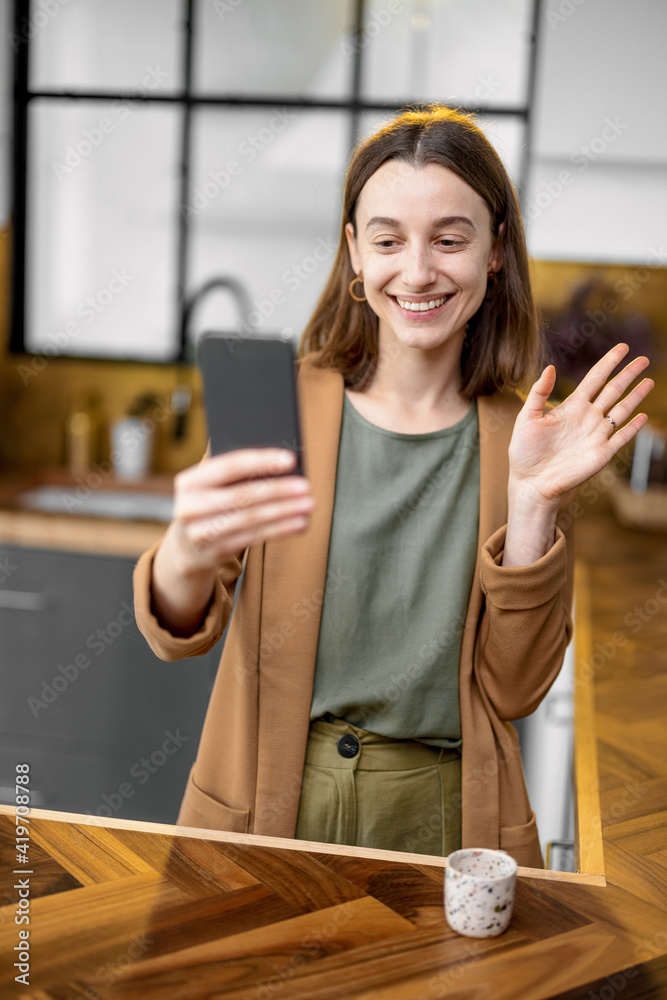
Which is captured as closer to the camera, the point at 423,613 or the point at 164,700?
the point at 423,613

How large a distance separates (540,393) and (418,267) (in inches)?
7.6

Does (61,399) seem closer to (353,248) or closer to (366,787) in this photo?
(353,248)

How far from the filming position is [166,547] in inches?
35.9

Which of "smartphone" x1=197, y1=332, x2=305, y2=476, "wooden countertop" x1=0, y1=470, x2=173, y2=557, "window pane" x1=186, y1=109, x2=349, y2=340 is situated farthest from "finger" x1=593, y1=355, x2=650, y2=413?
"window pane" x1=186, y1=109, x2=349, y2=340

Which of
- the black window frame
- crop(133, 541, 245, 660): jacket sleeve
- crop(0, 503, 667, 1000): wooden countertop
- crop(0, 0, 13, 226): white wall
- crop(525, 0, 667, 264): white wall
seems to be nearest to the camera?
crop(0, 503, 667, 1000): wooden countertop

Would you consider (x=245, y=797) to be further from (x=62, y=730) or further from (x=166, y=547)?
(x=62, y=730)

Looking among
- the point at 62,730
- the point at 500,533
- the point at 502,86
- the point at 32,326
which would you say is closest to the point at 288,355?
the point at 500,533

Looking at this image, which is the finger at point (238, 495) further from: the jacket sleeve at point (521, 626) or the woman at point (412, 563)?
the jacket sleeve at point (521, 626)

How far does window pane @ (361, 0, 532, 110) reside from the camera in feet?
9.05

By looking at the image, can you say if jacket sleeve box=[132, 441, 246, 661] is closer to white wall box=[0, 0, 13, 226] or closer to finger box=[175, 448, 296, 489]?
finger box=[175, 448, 296, 489]

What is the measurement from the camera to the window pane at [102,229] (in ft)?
9.91

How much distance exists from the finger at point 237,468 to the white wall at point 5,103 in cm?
259

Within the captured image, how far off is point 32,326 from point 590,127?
1.82m

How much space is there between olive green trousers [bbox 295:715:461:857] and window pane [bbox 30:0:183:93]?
246cm
